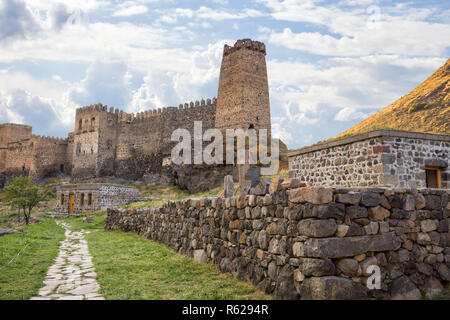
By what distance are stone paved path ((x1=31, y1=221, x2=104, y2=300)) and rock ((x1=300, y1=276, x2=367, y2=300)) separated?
3097mm

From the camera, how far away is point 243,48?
3566 centimetres

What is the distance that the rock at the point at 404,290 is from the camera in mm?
4552

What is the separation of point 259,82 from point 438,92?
1614cm

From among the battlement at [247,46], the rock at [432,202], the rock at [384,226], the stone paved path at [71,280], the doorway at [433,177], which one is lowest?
the stone paved path at [71,280]

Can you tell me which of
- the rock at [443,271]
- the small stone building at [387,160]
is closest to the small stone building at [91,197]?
the small stone building at [387,160]

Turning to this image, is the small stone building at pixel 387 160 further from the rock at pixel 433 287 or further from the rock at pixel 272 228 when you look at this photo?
the rock at pixel 272 228

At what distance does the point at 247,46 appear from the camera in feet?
117

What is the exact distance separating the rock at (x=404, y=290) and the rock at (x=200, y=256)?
3.93m

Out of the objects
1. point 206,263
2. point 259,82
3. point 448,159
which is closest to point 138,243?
point 206,263

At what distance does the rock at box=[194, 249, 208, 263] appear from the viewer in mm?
7523

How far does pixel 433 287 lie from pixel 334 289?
5.93ft

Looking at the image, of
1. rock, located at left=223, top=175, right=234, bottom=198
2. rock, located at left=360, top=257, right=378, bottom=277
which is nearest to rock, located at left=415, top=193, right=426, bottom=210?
rock, located at left=360, top=257, right=378, bottom=277

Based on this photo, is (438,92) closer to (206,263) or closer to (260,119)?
(260,119)
